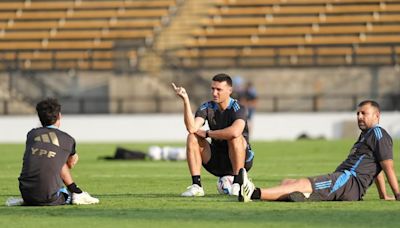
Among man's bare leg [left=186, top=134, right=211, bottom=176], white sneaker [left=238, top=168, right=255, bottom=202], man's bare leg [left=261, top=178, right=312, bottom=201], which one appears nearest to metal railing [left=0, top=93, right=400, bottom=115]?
man's bare leg [left=186, top=134, right=211, bottom=176]

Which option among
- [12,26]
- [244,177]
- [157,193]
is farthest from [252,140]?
[244,177]

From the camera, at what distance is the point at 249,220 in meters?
9.83

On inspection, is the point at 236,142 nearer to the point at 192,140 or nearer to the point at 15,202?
the point at 192,140

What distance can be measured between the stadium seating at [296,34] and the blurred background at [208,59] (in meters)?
0.03

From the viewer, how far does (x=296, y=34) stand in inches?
1567

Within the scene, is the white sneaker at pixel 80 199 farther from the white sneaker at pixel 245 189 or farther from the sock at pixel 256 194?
the sock at pixel 256 194

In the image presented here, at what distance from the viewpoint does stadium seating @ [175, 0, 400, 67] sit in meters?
38.2

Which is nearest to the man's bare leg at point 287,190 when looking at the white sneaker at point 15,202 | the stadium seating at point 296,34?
the white sneaker at point 15,202

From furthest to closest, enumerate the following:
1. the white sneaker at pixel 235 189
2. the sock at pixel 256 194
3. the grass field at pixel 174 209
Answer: the white sneaker at pixel 235 189, the sock at pixel 256 194, the grass field at pixel 174 209

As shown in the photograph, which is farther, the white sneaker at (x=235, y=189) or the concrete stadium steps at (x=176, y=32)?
the concrete stadium steps at (x=176, y=32)

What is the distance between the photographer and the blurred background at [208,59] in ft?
120

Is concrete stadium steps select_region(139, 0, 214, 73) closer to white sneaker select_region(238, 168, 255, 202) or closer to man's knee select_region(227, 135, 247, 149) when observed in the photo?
man's knee select_region(227, 135, 247, 149)

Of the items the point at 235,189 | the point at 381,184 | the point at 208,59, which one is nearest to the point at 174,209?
the point at 235,189

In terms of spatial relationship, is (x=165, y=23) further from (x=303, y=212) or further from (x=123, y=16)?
(x=303, y=212)
